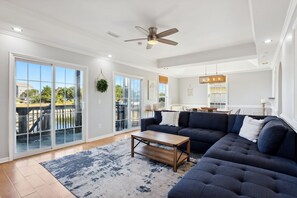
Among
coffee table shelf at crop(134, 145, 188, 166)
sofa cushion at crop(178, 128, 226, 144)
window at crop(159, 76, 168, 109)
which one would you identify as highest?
window at crop(159, 76, 168, 109)

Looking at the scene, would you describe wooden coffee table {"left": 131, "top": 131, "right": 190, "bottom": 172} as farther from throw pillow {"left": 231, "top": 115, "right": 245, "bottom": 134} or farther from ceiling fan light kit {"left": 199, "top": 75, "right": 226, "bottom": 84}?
ceiling fan light kit {"left": 199, "top": 75, "right": 226, "bottom": 84}

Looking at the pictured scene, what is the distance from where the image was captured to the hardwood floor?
2082 millimetres

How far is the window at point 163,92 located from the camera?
24.8 feet

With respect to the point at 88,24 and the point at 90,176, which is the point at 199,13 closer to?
the point at 88,24

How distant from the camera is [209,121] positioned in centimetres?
384

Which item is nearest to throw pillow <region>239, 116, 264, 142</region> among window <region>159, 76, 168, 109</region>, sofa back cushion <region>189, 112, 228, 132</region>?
sofa back cushion <region>189, 112, 228, 132</region>

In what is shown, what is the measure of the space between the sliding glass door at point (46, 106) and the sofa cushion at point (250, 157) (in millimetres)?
3510

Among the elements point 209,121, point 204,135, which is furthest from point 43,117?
point 209,121

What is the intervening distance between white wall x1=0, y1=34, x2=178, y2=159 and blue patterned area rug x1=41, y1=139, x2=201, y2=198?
4.15ft

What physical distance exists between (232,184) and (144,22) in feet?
10.3

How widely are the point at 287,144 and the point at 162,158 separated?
5.98ft

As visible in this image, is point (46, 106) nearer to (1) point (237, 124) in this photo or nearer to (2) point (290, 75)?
(1) point (237, 124)

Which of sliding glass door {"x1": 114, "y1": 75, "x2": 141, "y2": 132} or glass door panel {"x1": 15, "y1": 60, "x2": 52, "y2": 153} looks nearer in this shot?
glass door panel {"x1": 15, "y1": 60, "x2": 52, "y2": 153}

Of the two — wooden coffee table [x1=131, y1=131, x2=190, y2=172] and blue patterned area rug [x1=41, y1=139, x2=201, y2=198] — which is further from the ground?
wooden coffee table [x1=131, y1=131, x2=190, y2=172]
